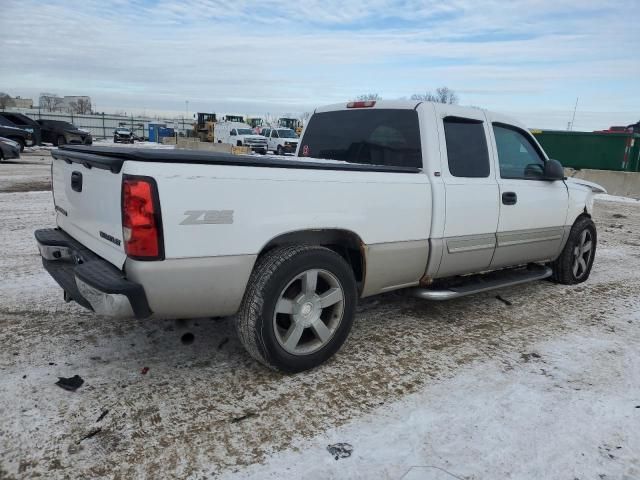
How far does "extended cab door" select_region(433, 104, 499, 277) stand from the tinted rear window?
0.81 ft

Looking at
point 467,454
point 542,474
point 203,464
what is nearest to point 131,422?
point 203,464

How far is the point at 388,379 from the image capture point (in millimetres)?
3199

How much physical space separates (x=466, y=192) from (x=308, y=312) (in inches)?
66.7

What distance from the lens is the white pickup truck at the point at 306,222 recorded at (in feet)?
8.48

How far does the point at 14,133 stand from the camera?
21.2m

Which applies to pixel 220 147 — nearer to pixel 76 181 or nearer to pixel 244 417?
pixel 76 181

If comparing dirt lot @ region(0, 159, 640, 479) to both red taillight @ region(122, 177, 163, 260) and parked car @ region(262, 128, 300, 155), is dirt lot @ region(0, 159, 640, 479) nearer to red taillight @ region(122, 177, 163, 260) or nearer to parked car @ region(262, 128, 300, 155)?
red taillight @ region(122, 177, 163, 260)

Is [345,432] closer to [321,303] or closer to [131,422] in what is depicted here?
[321,303]

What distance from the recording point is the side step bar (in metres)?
3.91

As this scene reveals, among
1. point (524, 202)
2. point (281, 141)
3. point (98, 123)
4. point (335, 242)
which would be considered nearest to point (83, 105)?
point (98, 123)

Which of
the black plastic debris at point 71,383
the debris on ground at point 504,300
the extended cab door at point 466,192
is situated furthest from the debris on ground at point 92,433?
the debris on ground at point 504,300

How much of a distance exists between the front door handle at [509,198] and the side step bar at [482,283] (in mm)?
729

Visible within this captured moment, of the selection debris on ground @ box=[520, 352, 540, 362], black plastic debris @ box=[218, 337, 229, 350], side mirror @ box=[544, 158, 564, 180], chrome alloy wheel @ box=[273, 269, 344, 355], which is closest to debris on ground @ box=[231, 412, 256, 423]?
chrome alloy wheel @ box=[273, 269, 344, 355]

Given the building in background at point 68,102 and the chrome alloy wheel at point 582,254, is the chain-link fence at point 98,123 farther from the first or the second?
the chrome alloy wheel at point 582,254
